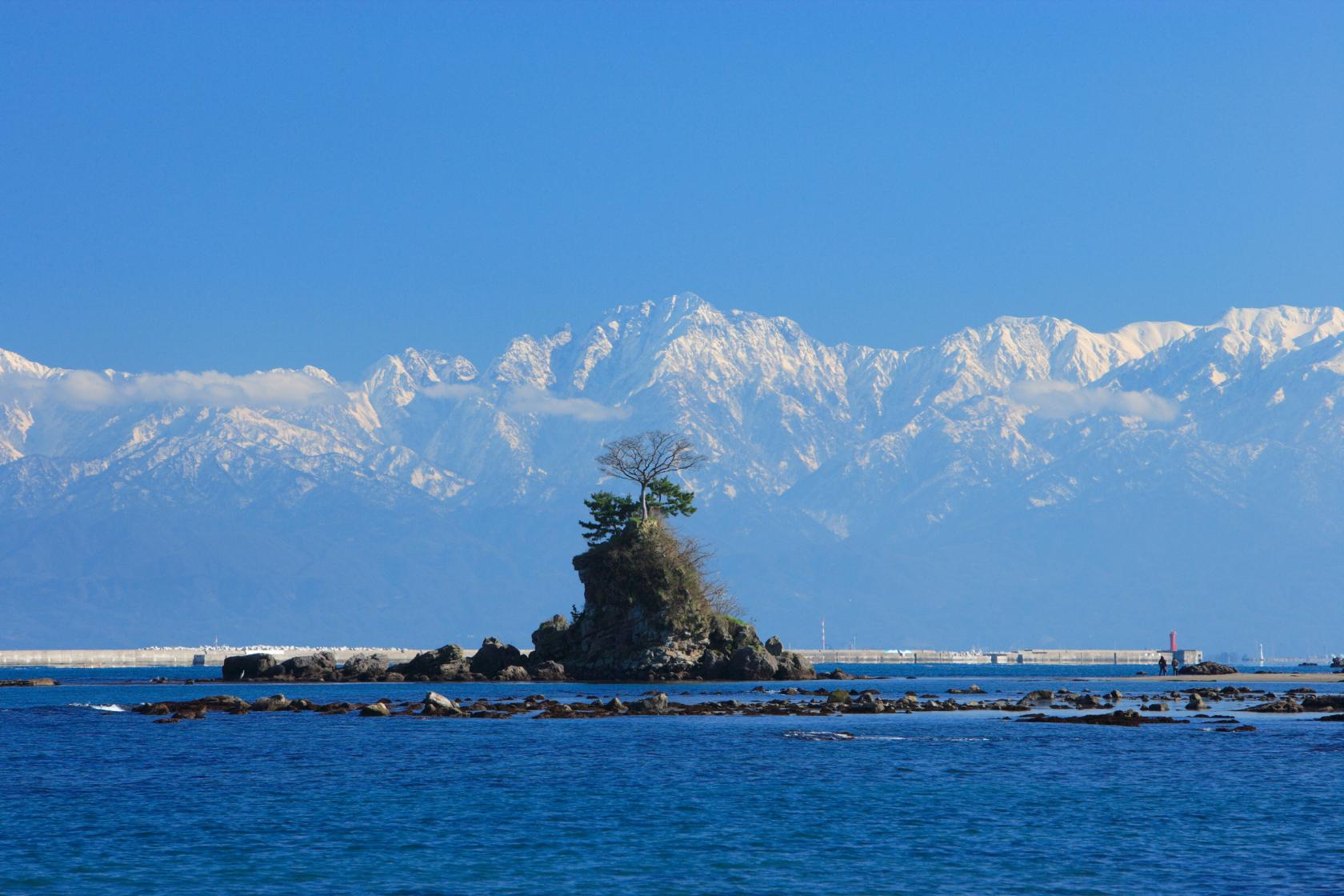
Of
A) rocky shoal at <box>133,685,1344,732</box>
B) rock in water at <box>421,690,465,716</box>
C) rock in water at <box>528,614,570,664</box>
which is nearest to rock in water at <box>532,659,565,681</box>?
rock in water at <box>528,614,570,664</box>

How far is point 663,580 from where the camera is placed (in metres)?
128

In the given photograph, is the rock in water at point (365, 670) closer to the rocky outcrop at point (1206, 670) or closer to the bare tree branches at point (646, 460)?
the bare tree branches at point (646, 460)

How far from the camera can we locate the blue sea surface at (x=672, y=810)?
34594 mm

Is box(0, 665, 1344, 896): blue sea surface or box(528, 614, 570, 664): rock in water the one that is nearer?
box(0, 665, 1344, 896): blue sea surface

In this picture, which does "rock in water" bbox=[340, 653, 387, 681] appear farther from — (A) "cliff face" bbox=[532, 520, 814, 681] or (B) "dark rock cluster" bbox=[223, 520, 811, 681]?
(A) "cliff face" bbox=[532, 520, 814, 681]

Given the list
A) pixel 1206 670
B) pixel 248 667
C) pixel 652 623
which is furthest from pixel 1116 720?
pixel 248 667

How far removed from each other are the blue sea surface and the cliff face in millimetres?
52191

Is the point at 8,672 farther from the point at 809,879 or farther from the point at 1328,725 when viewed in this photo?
the point at 809,879

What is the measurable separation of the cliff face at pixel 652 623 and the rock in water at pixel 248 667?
30.9 m

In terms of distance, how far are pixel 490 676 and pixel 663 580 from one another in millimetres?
20539

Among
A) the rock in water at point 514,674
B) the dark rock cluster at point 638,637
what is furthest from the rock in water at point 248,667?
the rock in water at point 514,674

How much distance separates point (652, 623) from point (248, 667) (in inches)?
1733

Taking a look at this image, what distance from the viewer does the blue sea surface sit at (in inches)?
1362

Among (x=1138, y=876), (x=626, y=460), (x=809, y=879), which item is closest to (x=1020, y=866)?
(x=1138, y=876)
